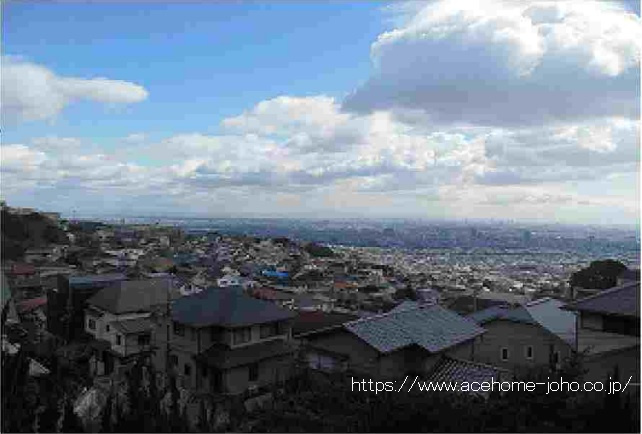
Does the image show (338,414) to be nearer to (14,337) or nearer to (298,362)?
(298,362)

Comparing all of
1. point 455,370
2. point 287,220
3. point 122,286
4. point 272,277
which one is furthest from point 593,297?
point 272,277

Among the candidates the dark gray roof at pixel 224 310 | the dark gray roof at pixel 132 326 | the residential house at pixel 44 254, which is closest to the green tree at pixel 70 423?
the dark gray roof at pixel 224 310

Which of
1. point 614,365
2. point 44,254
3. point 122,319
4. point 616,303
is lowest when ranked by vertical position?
point 122,319

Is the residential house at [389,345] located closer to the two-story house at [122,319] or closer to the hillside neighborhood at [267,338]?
the hillside neighborhood at [267,338]

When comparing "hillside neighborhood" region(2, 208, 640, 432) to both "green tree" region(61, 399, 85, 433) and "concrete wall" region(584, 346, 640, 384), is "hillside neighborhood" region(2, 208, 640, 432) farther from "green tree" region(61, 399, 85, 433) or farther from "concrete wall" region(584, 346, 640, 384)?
"green tree" region(61, 399, 85, 433)

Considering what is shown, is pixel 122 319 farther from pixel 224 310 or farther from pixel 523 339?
pixel 523 339

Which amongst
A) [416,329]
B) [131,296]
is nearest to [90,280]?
[131,296]
